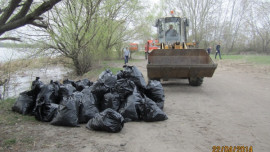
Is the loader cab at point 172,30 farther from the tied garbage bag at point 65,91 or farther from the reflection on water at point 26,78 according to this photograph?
the tied garbage bag at point 65,91

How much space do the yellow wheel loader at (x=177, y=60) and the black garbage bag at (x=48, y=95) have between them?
11.0ft

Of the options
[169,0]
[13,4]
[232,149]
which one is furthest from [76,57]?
[169,0]

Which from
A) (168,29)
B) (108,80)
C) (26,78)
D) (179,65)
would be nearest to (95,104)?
(108,80)

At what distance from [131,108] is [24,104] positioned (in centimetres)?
227

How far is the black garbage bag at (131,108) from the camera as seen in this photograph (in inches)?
175

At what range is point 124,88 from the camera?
15.8 feet

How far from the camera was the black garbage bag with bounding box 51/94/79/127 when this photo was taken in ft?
13.4

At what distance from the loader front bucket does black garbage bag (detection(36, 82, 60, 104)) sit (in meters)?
3.37

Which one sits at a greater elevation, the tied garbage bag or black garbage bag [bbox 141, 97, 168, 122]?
the tied garbage bag

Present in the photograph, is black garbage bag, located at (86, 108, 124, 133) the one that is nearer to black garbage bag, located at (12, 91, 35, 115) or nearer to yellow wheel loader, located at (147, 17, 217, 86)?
black garbage bag, located at (12, 91, 35, 115)

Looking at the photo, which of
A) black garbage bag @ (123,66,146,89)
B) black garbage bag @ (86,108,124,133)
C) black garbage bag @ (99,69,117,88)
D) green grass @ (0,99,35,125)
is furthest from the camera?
black garbage bag @ (123,66,146,89)
